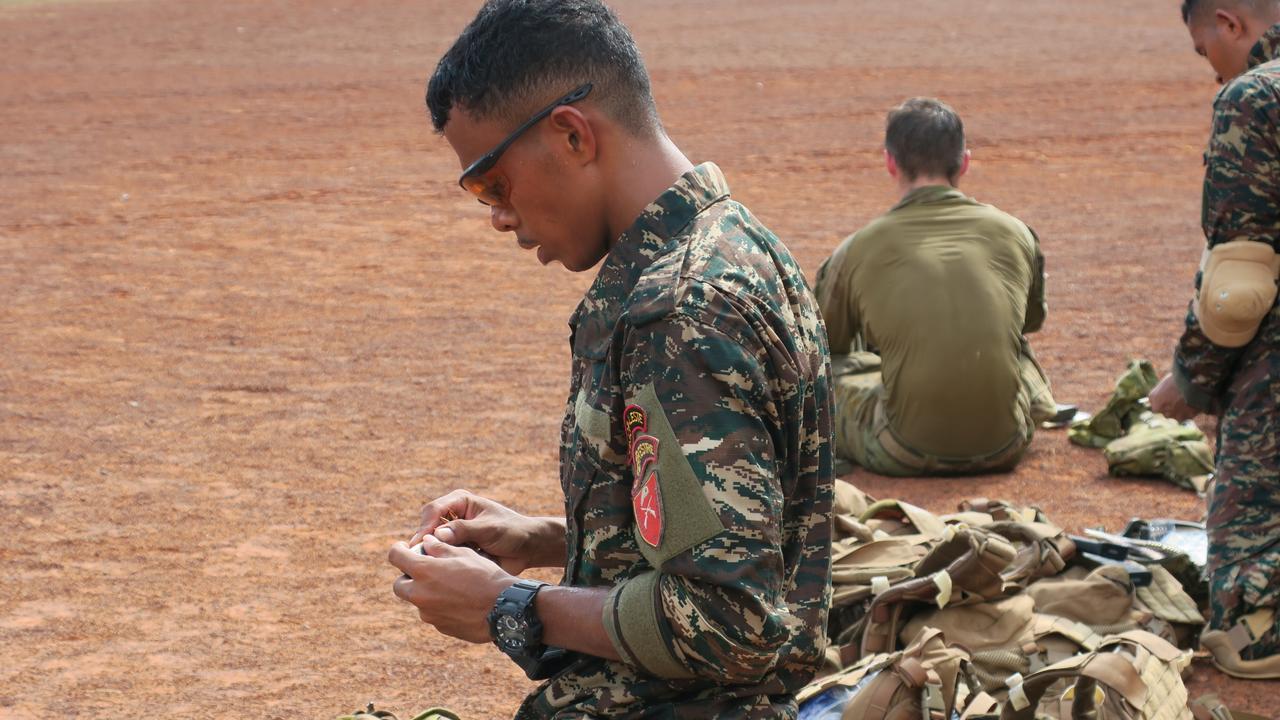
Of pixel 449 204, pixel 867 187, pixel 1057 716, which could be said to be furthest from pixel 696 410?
pixel 867 187

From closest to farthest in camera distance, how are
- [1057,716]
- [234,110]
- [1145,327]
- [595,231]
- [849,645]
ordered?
[595,231], [1057,716], [849,645], [1145,327], [234,110]

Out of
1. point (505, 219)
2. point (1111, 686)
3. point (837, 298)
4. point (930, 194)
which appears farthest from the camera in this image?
point (837, 298)

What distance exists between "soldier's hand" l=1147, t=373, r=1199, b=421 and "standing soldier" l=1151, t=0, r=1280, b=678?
16 mm

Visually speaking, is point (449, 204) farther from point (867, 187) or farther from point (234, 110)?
point (234, 110)

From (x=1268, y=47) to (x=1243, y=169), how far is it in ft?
1.70

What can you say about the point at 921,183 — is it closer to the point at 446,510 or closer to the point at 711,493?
the point at 446,510

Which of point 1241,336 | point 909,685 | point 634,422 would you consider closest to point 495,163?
point 634,422

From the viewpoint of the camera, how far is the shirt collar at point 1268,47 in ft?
16.1

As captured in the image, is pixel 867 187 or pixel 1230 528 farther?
pixel 867 187

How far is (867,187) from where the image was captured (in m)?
15.4

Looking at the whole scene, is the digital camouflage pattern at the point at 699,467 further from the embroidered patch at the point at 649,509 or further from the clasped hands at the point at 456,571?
the clasped hands at the point at 456,571

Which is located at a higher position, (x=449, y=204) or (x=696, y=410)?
(x=696, y=410)

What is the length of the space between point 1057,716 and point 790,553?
82.4 inches

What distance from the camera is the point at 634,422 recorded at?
2184 millimetres
